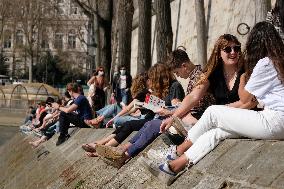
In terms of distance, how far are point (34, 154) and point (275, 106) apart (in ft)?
31.6

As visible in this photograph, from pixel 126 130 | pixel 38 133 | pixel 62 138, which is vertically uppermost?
pixel 126 130

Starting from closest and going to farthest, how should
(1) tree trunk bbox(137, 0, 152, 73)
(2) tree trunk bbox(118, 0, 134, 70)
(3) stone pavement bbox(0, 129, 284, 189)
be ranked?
(3) stone pavement bbox(0, 129, 284, 189) → (1) tree trunk bbox(137, 0, 152, 73) → (2) tree trunk bbox(118, 0, 134, 70)

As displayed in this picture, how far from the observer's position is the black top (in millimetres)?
7079

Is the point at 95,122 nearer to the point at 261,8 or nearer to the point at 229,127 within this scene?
the point at 261,8

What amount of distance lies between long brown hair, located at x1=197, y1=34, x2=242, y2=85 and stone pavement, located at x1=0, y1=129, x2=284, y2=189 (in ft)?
3.06

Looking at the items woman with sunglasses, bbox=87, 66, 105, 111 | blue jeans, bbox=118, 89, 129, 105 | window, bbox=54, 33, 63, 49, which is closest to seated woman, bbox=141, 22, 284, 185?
blue jeans, bbox=118, 89, 129, 105

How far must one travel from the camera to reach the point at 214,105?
20.3ft

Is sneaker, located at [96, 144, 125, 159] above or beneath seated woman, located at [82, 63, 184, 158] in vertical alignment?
beneath

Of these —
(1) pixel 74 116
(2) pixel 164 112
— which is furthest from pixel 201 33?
(2) pixel 164 112

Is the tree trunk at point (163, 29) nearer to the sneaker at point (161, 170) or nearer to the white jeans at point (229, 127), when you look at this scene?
the sneaker at point (161, 170)

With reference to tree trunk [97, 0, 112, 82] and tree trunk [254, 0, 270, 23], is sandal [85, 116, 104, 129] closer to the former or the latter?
tree trunk [254, 0, 270, 23]

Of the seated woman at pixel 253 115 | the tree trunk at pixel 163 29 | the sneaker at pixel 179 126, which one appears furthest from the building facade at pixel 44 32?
the seated woman at pixel 253 115

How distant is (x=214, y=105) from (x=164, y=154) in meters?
0.86

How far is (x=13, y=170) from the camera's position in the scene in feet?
48.7
